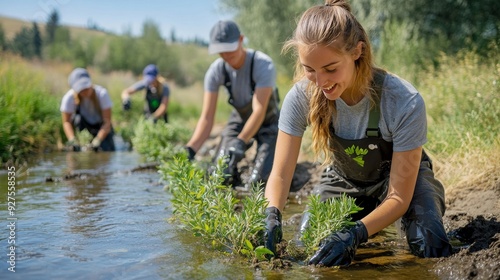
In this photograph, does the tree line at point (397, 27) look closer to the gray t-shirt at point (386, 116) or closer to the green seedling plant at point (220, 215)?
the gray t-shirt at point (386, 116)

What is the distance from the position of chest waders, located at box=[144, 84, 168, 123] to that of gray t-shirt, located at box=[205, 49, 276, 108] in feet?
20.3

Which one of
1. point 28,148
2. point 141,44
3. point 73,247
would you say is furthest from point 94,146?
point 141,44

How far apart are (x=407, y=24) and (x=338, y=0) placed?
9765mm

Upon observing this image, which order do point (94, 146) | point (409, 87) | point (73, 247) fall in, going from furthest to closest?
point (94, 146) → point (73, 247) → point (409, 87)

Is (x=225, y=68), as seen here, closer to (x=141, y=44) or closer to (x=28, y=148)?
(x=28, y=148)

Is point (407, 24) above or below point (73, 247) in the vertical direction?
above

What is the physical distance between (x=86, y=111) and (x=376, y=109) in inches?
308

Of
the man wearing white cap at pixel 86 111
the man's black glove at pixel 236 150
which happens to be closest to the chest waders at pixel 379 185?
the man's black glove at pixel 236 150

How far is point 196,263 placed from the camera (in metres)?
3.40

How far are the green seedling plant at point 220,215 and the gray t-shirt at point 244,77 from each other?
2.31 metres

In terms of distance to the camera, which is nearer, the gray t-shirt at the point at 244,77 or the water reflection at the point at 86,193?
the water reflection at the point at 86,193

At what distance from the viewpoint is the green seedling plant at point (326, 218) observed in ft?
10.4

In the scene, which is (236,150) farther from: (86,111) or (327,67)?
(86,111)

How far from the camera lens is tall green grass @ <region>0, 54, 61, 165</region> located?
7.75m
